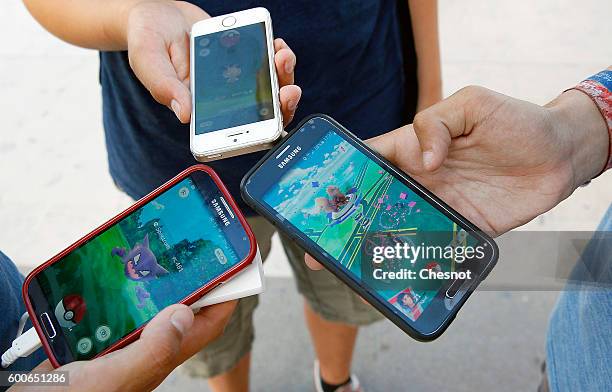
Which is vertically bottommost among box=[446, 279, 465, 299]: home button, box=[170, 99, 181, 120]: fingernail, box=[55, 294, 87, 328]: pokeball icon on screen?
box=[446, 279, 465, 299]: home button

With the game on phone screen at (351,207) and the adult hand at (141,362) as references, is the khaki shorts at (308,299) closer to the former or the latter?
the game on phone screen at (351,207)

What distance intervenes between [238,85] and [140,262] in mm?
267

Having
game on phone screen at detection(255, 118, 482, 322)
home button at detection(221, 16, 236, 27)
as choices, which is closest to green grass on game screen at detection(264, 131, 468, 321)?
game on phone screen at detection(255, 118, 482, 322)

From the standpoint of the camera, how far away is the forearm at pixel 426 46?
2.70 ft

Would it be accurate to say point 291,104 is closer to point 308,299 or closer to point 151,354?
point 151,354

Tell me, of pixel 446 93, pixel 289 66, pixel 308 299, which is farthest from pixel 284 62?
pixel 446 93

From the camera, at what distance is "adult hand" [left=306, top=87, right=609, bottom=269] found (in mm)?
658

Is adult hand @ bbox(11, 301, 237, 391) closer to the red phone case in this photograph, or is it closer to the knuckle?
the red phone case

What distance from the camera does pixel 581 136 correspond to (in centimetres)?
68

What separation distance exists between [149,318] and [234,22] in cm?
41

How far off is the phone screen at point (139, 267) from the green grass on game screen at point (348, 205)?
0.26ft

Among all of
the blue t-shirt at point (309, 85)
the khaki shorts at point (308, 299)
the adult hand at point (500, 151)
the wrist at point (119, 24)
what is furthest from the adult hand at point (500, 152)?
the wrist at point (119, 24)

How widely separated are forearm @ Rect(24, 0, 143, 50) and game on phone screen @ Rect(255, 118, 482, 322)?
274 millimetres

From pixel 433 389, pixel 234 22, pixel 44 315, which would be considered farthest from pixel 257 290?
pixel 433 389
